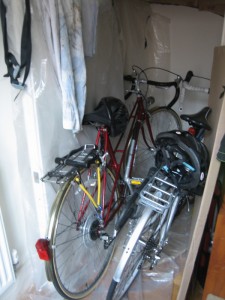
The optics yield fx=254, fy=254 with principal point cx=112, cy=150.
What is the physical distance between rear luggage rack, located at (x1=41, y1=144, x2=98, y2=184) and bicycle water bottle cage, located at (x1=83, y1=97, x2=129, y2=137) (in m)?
0.18

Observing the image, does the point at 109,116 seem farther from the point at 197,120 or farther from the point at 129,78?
the point at 129,78

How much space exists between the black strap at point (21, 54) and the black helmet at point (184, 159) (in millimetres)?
649

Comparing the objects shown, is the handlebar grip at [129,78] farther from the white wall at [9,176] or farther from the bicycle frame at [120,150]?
the white wall at [9,176]

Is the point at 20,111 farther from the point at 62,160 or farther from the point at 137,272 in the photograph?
the point at 137,272

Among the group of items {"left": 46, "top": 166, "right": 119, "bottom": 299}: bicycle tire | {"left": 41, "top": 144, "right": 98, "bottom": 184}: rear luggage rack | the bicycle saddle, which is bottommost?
{"left": 46, "top": 166, "right": 119, "bottom": 299}: bicycle tire

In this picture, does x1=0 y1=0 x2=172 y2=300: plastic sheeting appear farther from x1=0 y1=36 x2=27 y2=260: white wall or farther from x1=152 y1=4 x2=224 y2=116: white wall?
x1=152 y1=4 x2=224 y2=116: white wall

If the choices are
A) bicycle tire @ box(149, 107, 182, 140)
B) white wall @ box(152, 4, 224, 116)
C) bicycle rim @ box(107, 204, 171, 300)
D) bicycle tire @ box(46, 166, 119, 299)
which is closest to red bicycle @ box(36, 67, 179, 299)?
bicycle tire @ box(46, 166, 119, 299)

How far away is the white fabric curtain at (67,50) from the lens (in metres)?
1.04

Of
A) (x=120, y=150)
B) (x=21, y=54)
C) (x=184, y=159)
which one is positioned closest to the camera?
(x=21, y=54)

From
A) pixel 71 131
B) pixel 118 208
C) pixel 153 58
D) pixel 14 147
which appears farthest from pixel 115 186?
pixel 153 58

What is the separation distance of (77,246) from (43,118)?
0.79 meters

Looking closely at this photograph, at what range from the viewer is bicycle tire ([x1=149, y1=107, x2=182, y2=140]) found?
231cm

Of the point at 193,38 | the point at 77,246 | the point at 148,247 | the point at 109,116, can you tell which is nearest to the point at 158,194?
the point at 148,247

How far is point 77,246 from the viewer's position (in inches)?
58.5
